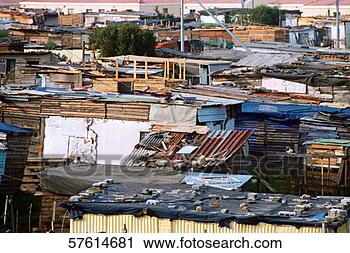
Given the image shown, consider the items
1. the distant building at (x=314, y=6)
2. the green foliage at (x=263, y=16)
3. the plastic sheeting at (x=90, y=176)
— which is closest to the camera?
the plastic sheeting at (x=90, y=176)

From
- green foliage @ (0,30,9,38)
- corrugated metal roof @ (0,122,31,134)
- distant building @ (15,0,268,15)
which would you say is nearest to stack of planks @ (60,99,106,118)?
corrugated metal roof @ (0,122,31,134)

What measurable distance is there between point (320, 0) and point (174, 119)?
43.7 meters

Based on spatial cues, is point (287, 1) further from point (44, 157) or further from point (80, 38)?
point (44, 157)

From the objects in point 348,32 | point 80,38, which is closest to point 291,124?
point 80,38

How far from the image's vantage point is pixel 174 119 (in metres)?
16.7

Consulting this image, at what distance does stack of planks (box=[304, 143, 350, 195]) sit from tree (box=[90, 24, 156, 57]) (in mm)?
15010

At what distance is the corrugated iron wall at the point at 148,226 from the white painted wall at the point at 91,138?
606 cm

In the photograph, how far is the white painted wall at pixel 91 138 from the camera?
16.5m

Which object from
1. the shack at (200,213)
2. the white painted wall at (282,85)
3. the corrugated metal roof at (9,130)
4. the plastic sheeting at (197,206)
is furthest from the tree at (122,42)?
the shack at (200,213)

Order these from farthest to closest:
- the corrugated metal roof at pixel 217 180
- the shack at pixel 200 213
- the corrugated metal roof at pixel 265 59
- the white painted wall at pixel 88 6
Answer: the white painted wall at pixel 88 6 → the corrugated metal roof at pixel 265 59 → the corrugated metal roof at pixel 217 180 → the shack at pixel 200 213

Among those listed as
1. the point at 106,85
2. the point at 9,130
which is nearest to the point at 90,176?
the point at 9,130

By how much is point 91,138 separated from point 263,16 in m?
32.8

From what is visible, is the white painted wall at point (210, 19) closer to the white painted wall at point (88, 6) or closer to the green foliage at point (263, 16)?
the green foliage at point (263, 16)

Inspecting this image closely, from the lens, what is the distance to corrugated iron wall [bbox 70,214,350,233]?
31.8 ft
